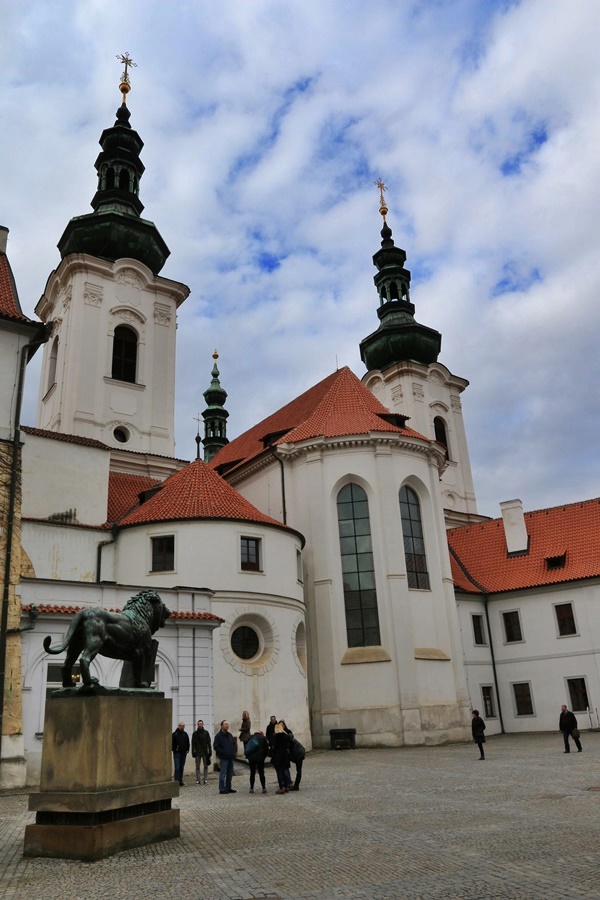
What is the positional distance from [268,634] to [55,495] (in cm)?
842

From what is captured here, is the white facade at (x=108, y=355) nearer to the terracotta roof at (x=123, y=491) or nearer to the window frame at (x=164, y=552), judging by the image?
the terracotta roof at (x=123, y=491)

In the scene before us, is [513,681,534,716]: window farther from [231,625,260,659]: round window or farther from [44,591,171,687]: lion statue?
[44,591,171,687]: lion statue

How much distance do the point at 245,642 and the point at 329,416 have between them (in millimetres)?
11245

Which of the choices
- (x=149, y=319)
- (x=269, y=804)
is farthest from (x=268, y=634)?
(x=149, y=319)

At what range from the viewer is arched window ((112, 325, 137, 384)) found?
118ft

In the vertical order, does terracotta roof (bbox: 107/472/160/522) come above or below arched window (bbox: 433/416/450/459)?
below

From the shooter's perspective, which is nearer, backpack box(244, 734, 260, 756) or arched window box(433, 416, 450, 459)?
backpack box(244, 734, 260, 756)

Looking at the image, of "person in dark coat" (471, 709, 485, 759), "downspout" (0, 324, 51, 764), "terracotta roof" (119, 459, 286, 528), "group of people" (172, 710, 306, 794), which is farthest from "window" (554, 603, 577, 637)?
"downspout" (0, 324, 51, 764)

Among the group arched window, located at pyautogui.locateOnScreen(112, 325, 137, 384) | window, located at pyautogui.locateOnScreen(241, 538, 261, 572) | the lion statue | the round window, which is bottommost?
the lion statue

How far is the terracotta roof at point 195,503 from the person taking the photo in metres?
23.0

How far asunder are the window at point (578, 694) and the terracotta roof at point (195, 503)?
1505 centimetres

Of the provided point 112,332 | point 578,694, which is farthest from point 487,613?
point 112,332

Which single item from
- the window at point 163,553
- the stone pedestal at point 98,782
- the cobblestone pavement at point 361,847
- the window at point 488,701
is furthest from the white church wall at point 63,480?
the window at point 488,701

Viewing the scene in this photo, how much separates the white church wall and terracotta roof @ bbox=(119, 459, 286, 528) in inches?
61.8
